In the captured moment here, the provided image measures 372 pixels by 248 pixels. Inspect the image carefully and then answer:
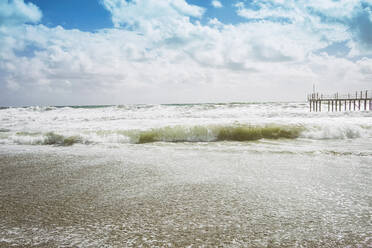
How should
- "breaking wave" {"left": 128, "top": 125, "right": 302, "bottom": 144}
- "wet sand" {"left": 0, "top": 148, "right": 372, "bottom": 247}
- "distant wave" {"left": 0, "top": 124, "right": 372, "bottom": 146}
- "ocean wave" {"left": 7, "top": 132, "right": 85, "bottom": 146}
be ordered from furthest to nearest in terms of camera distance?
"breaking wave" {"left": 128, "top": 125, "right": 302, "bottom": 144} < "distant wave" {"left": 0, "top": 124, "right": 372, "bottom": 146} < "ocean wave" {"left": 7, "top": 132, "right": 85, "bottom": 146} < "wet sand" {"left": 0, "top": 148, "right": 372, "bottom": 247}

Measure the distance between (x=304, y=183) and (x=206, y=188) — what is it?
116 cm

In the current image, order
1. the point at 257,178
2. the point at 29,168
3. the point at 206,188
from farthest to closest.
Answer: the point at 29,168
the point at 257,178
the point at 206,188

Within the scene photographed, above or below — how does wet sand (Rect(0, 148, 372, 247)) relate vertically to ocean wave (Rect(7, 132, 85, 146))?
below

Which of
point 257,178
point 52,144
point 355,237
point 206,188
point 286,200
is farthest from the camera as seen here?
point 52,144

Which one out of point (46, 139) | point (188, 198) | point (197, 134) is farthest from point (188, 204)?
point (46, 139)

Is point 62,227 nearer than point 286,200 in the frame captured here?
Yes

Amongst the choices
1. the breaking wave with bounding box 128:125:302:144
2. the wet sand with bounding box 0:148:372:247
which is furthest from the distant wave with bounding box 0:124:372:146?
the wet sand with bounding box 0:148:372:247

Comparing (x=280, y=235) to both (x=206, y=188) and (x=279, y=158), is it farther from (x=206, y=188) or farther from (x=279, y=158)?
(x=279, y=158)

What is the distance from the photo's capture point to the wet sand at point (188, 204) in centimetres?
170

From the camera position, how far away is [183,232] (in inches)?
69.6

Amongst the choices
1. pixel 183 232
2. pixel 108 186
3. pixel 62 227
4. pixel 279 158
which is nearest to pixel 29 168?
pixel 108 186

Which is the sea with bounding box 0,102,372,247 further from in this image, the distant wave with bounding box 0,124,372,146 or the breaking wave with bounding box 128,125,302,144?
the breaking wave with bounding box 128,125,302,144

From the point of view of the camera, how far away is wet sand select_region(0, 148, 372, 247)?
1704mm

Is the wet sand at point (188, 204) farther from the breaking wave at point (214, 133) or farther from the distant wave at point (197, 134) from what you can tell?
the breaking wave at point (214, 133)
